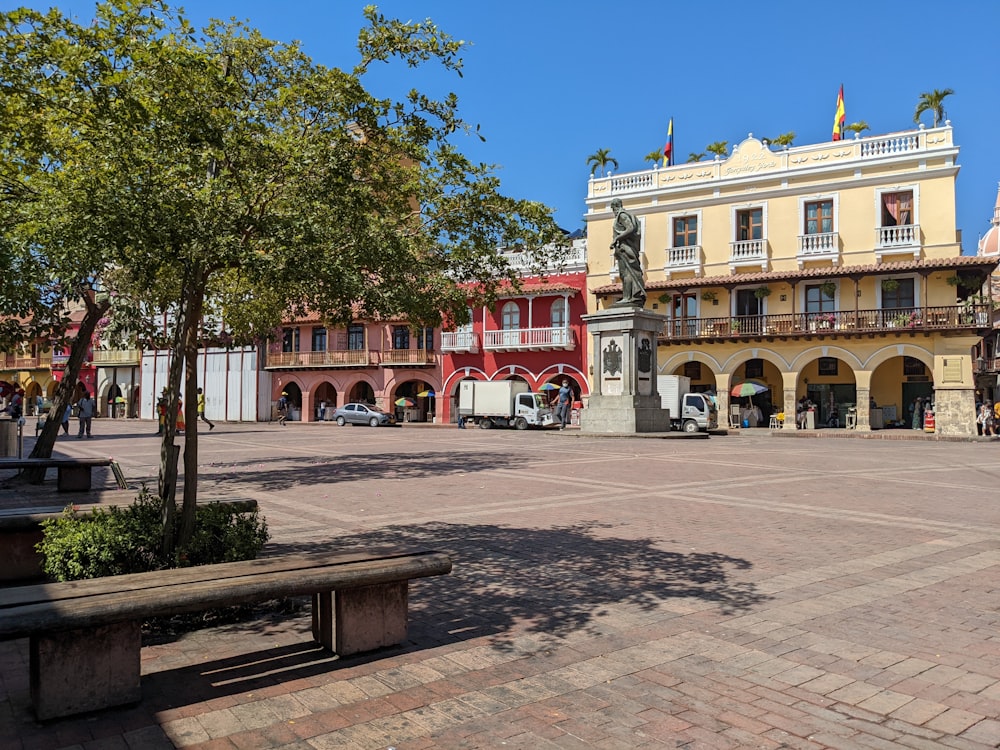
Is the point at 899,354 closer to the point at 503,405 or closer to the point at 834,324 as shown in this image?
the point at 834,324

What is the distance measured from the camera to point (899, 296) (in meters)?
33.7

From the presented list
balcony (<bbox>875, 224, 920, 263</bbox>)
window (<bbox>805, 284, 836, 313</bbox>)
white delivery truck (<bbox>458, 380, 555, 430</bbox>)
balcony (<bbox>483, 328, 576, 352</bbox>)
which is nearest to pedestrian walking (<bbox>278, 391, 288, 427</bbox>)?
balcony (<bbox>483, 328, 576, 352</bbox>)

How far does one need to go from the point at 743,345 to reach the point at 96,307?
97.2 ft

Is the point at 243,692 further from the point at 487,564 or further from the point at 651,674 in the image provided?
the point at 487,564

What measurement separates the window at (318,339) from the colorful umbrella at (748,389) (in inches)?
1022

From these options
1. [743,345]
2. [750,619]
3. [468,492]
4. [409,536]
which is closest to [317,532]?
[409,536]

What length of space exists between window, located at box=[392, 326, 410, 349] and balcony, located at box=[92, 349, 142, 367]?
21818 millimetres

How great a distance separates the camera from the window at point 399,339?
46844 millimetres

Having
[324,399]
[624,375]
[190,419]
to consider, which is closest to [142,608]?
[190,419]

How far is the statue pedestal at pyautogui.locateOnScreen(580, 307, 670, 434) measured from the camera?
26.0 meters

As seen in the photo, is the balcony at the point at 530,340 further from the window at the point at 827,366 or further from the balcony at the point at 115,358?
the balcony at the point at 115,358

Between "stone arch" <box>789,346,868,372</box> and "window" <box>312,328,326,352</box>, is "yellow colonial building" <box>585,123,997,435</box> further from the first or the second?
"window" <box>312,328,326,352</box>

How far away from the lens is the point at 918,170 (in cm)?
3309

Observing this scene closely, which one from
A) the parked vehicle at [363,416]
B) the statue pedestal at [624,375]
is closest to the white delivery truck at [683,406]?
the statue pedestal at [624,375]
